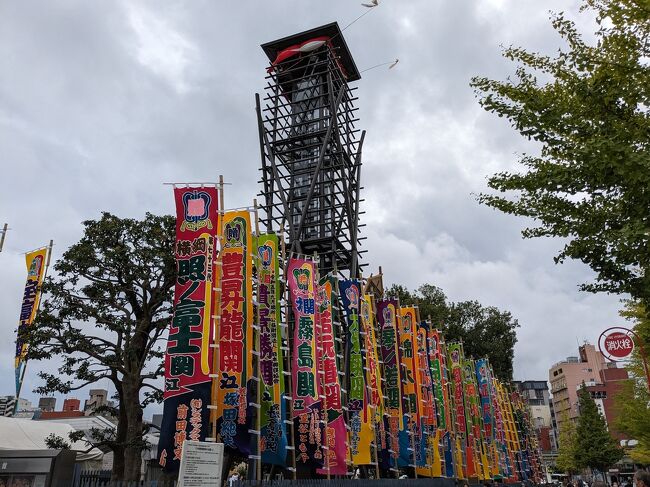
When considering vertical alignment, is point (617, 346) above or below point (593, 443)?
above

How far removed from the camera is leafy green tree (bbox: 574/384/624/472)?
53.4m

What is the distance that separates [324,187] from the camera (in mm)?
33562

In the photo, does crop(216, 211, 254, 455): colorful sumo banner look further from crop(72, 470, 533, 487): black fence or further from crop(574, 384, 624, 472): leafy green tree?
crop(574, 384, 624, 472): leafy green tree

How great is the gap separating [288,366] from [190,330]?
170 inches

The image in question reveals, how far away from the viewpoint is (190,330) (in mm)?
12188

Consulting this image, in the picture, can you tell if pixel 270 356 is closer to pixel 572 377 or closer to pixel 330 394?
pixel 330 394

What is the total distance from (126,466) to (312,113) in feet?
82.8

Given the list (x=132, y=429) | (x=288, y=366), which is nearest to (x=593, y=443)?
(x=288, y=366)

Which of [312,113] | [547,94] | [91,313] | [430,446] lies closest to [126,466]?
[91,313]

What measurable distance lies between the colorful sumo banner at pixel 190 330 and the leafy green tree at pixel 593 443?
5365cm

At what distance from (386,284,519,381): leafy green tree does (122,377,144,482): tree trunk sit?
2728 centimetres

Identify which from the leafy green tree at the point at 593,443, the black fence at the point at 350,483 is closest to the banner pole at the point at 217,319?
the black fence at the point at 350,483

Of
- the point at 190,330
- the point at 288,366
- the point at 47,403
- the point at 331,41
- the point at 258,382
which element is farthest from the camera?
the point at 47,403

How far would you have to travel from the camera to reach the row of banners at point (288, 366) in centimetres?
1213
